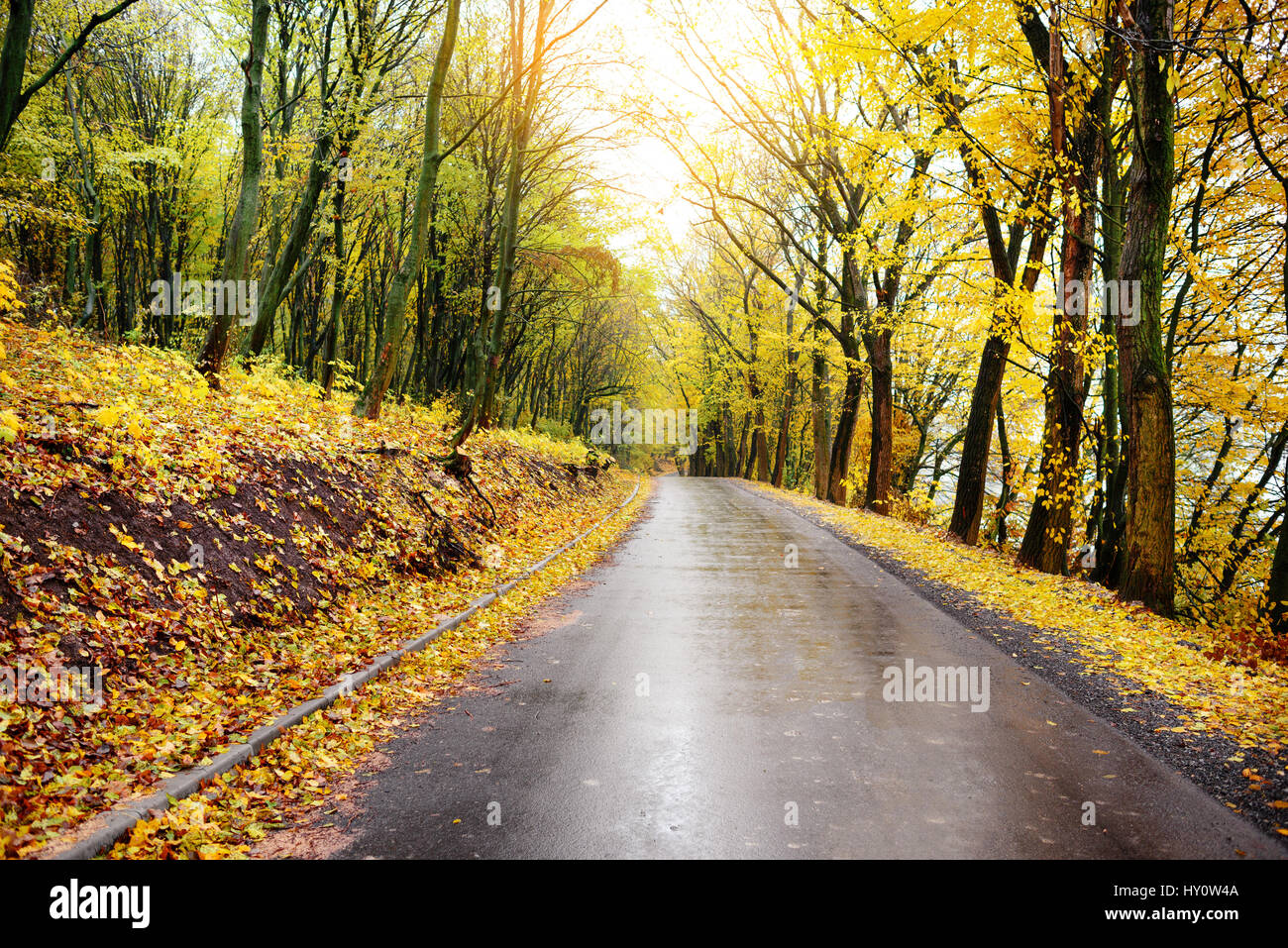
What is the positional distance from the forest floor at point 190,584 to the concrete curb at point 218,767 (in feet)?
0.28

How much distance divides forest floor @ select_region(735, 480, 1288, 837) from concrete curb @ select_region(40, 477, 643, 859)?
5850 millimetres

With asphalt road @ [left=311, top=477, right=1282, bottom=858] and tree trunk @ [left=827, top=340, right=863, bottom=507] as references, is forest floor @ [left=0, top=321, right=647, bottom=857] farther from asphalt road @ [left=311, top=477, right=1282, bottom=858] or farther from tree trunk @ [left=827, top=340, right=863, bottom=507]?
tree trunk @ [left=827, top=340, right=863, bottom=507]

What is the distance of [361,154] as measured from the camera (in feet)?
56.1

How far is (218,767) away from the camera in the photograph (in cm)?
432

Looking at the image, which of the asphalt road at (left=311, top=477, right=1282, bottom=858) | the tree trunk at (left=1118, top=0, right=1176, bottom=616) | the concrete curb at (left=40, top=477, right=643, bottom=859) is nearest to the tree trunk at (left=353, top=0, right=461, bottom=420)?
the concrete curb at (left=40, top=477, right=643, bottom=859)

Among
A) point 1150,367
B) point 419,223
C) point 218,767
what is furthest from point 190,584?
point 1150,367

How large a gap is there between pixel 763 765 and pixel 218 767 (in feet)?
10.8

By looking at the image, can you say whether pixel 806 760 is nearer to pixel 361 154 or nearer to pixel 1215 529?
pixel 1215 529

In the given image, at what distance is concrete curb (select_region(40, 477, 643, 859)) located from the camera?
346 cm

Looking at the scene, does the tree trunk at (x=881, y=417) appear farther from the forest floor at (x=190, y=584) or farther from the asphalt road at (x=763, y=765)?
the asphalt road at (x=763, y=765)
